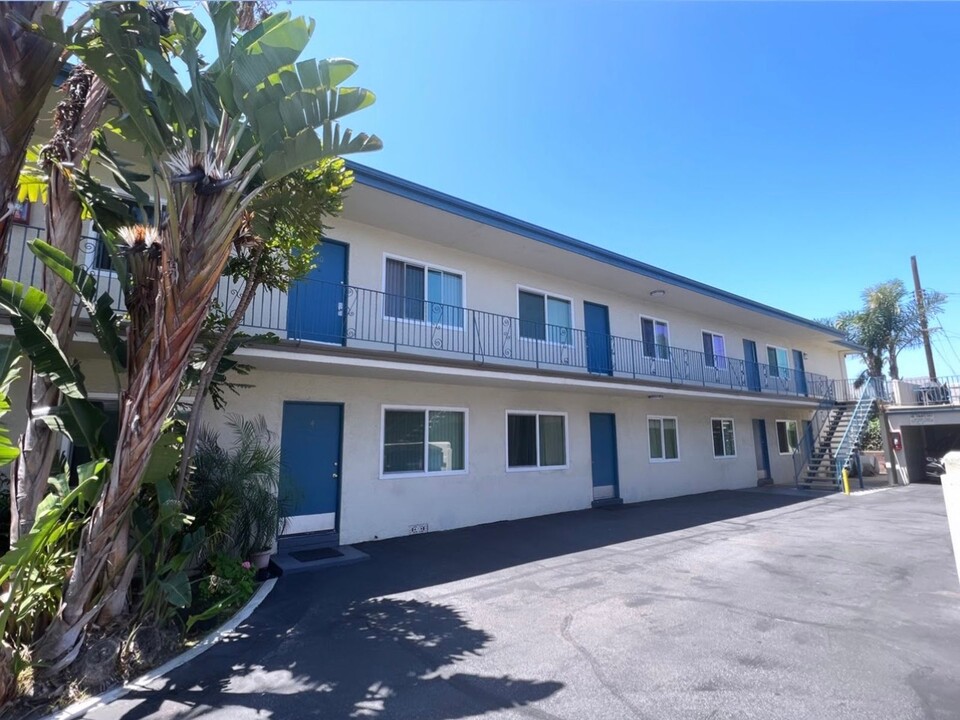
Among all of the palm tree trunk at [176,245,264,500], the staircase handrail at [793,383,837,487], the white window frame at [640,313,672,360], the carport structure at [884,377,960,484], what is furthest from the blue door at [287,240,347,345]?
the carport structure at [884,377,960,484]

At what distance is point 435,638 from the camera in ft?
16.4

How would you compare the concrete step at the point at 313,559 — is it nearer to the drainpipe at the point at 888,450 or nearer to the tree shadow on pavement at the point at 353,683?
the tree shadow on pavement at the point at 353,683

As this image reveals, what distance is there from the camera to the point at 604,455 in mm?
13906

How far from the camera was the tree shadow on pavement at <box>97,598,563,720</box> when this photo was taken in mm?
3701

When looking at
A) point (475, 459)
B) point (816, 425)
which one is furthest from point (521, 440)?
point (816, 425)

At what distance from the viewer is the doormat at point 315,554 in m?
8.06

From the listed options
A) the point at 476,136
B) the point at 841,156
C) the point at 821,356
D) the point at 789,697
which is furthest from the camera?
the point at 821,356

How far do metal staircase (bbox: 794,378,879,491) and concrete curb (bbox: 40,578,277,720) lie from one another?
19.3 m

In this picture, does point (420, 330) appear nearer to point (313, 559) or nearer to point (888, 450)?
point (313, 559)

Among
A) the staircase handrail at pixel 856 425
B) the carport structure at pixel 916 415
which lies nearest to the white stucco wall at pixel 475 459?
the staircase handrail at pixel 856 425

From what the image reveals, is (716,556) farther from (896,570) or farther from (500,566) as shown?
(500,566)

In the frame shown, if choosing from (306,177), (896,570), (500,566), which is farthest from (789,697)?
(306,177)

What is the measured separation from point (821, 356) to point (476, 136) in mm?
23296

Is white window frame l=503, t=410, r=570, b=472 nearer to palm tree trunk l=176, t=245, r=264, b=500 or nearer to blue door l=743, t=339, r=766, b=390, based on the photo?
palm tree trunk l=176, t=245, r=264, b=500
